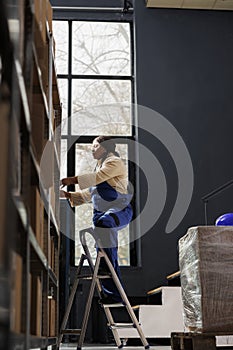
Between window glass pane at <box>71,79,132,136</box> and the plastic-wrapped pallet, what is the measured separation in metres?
3.99

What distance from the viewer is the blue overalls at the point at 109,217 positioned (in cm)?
434

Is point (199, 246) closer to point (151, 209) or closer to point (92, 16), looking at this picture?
point (151, 209)

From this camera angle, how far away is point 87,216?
269 inches

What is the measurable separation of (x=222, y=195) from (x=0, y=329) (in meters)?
6.01

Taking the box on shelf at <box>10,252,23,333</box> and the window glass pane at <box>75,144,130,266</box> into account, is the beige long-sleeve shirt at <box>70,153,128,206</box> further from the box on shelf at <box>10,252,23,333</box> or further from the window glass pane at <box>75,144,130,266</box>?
the box on shelf at <box>10,252,23,333</box>

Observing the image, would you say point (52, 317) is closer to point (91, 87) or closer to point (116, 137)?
point (116, 137)

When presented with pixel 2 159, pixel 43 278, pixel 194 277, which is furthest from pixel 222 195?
pixel 2 159

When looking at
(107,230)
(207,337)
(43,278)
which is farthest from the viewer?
(107,230)

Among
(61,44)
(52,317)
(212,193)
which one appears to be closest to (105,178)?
(52,317)

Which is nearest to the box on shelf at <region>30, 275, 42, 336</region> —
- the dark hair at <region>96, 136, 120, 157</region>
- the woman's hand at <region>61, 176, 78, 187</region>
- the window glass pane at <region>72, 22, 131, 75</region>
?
the woman's hand at <region>61, 176, 78, 187</region>

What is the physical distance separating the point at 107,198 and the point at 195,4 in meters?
3.72

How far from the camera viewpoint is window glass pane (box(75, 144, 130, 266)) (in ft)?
22.0

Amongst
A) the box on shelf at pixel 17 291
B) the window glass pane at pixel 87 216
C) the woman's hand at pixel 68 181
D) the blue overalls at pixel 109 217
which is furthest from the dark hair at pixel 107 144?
the box on shelf at pixel 17 291

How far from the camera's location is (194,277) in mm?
3164
